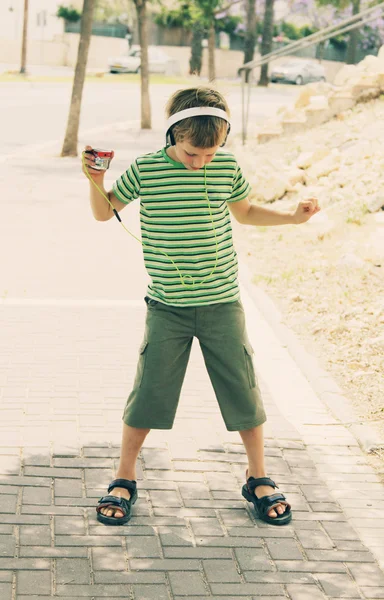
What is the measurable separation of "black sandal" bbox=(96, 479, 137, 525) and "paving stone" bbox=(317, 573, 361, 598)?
800 mm

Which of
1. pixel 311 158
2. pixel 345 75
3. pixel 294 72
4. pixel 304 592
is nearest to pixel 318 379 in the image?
pixel 304 592

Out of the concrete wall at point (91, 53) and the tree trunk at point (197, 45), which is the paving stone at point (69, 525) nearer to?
the tree trunk at point (197, 45)

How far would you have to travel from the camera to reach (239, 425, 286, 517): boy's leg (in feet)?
13.1

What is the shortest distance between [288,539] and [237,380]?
641 mm

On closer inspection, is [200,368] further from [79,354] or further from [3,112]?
[3,112]

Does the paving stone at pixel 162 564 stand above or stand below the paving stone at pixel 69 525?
above

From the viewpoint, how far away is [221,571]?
3549mm

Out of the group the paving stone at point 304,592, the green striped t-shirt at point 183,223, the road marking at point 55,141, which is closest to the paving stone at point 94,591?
the paving stone at point 304,592

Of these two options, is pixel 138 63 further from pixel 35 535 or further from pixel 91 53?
pixel 35 535

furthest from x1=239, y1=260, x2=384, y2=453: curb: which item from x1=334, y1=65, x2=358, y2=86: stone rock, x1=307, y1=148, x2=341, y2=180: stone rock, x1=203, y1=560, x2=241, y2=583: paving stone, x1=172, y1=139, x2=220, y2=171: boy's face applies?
x1=334, y1=65, x2=358, y2=86: stone rock

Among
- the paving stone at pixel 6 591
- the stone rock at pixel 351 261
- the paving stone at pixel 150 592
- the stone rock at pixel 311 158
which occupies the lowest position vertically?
the stone rock at pixel 311 158

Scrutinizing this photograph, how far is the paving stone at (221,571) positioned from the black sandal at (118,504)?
0.42 metres

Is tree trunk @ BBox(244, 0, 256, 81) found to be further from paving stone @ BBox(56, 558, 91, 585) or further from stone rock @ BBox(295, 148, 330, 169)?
paving stone @ BBox(56, 558, 91, 585)

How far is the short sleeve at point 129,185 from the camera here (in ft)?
12.5
